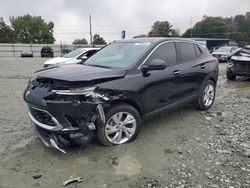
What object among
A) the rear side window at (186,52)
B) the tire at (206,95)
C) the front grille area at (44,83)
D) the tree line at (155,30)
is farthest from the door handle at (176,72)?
the tree line at (155,30)

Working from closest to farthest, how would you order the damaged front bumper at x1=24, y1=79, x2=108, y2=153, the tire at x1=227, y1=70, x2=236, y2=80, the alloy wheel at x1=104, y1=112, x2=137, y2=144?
the damaged front bumper at x1=24, y1=79, x2=108, y2=153
the alloy wheel at x1=104, y1=112, x2=137, y2=144
the tire at x1=227, y1=70, x2=236, y2=80

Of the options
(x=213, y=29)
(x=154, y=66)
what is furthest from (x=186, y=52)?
(x=213, y=29)

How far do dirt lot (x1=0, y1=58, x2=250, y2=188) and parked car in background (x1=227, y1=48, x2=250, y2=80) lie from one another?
535 centimetres

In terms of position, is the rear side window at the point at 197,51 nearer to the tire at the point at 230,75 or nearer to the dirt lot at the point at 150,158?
the dirt lot at the point at 150,158

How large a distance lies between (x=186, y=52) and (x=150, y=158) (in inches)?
103

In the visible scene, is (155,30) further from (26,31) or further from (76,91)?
(76,91)

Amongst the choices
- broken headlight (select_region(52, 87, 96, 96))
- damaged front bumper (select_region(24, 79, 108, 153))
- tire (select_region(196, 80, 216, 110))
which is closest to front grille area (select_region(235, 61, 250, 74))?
tire (select_region(196, 80, 216, 110))

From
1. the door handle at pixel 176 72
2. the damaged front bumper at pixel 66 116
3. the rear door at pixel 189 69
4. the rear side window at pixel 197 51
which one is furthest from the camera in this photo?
the rear side window at pixel 197 51

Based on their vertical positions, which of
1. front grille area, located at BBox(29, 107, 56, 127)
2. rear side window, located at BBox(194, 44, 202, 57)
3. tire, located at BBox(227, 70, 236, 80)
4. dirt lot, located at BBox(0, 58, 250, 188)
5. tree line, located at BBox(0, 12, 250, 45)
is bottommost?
dirt lot, located at BBox(0, 58, 250, 188)

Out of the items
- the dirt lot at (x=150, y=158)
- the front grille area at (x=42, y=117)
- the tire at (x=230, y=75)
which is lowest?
the dirt lot at (x=150, y=158)

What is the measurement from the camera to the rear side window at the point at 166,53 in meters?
4.87

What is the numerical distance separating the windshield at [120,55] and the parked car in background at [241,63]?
267 inches

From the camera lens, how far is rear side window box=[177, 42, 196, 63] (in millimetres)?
5508

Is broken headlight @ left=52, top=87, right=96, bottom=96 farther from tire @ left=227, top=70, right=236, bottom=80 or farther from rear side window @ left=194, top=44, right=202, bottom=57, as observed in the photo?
tire @ left=227, top=70, right=236, bottom=80
